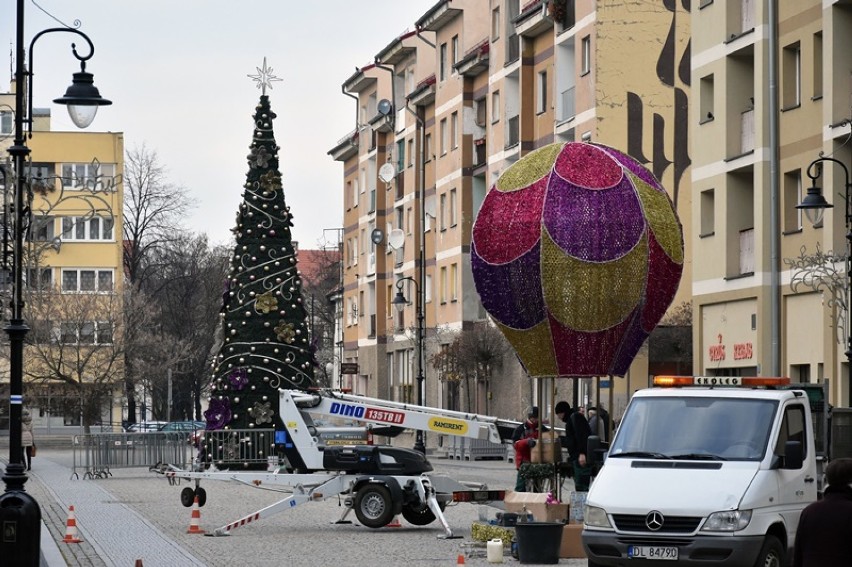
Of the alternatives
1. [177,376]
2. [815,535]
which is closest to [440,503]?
[815,535]

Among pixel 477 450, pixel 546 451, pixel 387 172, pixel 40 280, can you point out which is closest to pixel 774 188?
pixel 546 451

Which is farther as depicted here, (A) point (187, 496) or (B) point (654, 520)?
(A) point (187, 496)

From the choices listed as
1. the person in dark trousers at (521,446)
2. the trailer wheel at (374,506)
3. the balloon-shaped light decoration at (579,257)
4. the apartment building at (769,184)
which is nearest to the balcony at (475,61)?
the apartment building at (769,184)

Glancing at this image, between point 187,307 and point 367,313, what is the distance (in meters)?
17.8

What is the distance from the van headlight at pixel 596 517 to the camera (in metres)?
16.4

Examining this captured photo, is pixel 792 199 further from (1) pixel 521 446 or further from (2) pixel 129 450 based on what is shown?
(2) pixel 129 450

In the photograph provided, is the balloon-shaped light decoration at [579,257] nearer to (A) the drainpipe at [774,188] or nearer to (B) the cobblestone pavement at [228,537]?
(B) the cobblestone pavement at [228,537]

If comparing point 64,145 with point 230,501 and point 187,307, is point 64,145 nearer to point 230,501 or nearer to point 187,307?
point 187,307

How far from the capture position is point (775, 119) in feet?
127

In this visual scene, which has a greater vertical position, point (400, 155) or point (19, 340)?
point (400, 155)

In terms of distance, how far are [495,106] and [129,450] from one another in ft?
71.7

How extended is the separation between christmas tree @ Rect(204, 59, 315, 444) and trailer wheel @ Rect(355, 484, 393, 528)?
17.1 metres

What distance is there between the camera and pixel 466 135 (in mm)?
65625

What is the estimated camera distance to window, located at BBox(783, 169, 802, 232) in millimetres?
38656
